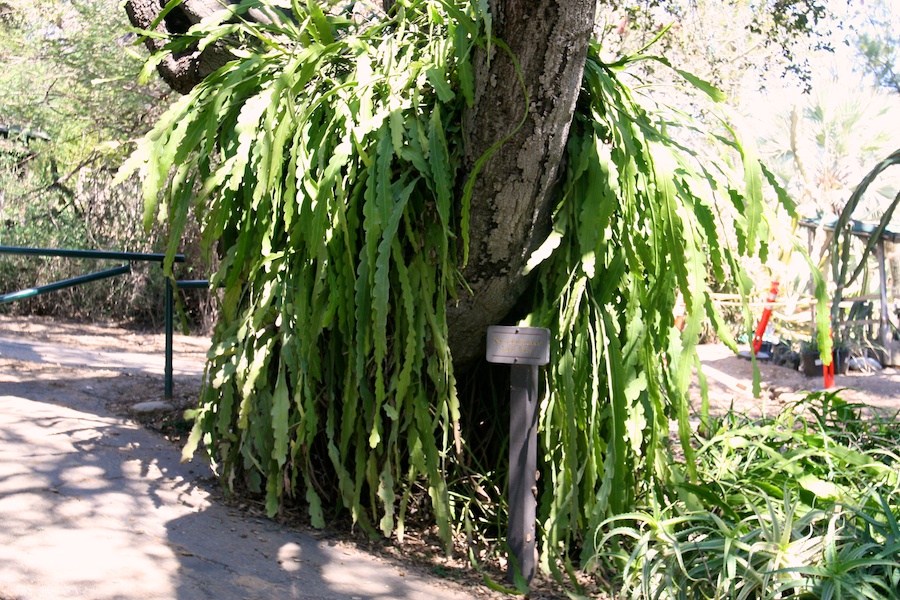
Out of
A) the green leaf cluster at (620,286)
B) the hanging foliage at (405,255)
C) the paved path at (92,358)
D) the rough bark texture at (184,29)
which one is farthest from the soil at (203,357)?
the rough bark texture at (184,29)

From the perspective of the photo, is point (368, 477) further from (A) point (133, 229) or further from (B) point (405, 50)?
(A) point (133, 229)

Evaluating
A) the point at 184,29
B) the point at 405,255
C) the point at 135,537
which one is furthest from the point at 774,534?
the point at 184,29

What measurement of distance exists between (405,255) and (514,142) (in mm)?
731

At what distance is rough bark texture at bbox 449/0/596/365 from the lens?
3.24 metres

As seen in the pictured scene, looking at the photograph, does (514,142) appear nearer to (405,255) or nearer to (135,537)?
(405,255)

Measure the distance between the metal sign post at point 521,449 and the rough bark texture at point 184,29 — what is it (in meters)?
2.44

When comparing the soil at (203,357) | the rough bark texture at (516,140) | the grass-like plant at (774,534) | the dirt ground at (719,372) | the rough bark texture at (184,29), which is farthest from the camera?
the dirt ground at (719,372)

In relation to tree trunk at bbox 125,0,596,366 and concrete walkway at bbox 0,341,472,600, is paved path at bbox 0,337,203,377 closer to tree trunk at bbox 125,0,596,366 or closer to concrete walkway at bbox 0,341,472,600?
concrete walkway at bbox 0,341,472,600

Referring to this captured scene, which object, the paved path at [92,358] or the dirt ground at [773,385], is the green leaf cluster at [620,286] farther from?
the paved path at [92,358]

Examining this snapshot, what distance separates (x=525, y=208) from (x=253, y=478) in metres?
1.78

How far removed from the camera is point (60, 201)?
11805 mm

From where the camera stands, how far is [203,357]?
9.19 m

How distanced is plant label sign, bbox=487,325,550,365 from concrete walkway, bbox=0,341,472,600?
97cm

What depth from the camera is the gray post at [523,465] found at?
12.2 ft
